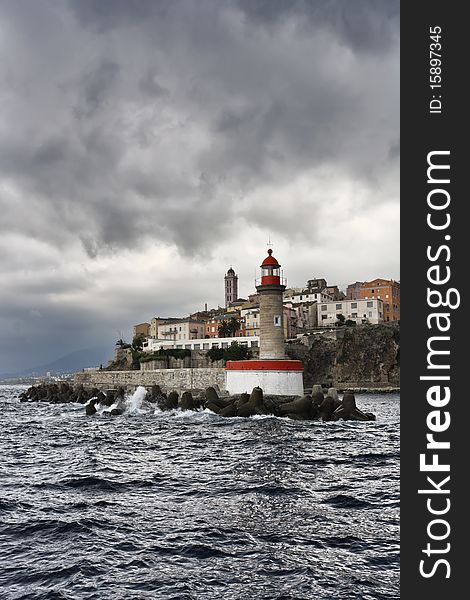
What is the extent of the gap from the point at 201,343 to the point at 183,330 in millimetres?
19953

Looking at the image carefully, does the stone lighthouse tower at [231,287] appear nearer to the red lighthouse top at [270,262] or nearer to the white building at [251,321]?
the white building at [251,321]

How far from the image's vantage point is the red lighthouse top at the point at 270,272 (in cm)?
3641

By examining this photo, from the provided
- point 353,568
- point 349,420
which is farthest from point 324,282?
point 353,568

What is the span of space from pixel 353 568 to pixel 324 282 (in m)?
93.3

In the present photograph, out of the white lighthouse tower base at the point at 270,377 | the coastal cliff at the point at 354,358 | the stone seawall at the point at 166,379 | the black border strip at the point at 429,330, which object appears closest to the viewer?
the black border strip at the point at 429,330

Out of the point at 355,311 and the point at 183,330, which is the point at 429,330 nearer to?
the point at 355,311

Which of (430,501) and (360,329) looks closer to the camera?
(430,501)

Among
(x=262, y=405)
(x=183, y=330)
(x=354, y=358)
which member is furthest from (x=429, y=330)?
(x=183, y=330)

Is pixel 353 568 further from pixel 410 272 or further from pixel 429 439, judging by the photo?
pixel 410 272

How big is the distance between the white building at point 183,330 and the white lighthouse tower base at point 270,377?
55108 mm

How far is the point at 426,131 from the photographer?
6949 millimetres

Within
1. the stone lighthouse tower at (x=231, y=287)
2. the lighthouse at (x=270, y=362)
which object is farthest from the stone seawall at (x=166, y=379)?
the stone lighthouse tower at (x=231, y=287)

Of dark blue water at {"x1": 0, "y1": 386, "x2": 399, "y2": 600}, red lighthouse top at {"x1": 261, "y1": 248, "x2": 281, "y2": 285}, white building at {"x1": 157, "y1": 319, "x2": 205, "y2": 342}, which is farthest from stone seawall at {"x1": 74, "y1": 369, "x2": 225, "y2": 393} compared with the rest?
white building at {"x1": 157, "y1": 319, "x2": 205, "y2": 342}

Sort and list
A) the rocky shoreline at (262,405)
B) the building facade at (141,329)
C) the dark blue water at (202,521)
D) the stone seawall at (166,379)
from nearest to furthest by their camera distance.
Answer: the dark blue water at (202,521) < the rocky shoreline at (262,405) < the stone seawall at (166,379) < the building facade at (141,329)
